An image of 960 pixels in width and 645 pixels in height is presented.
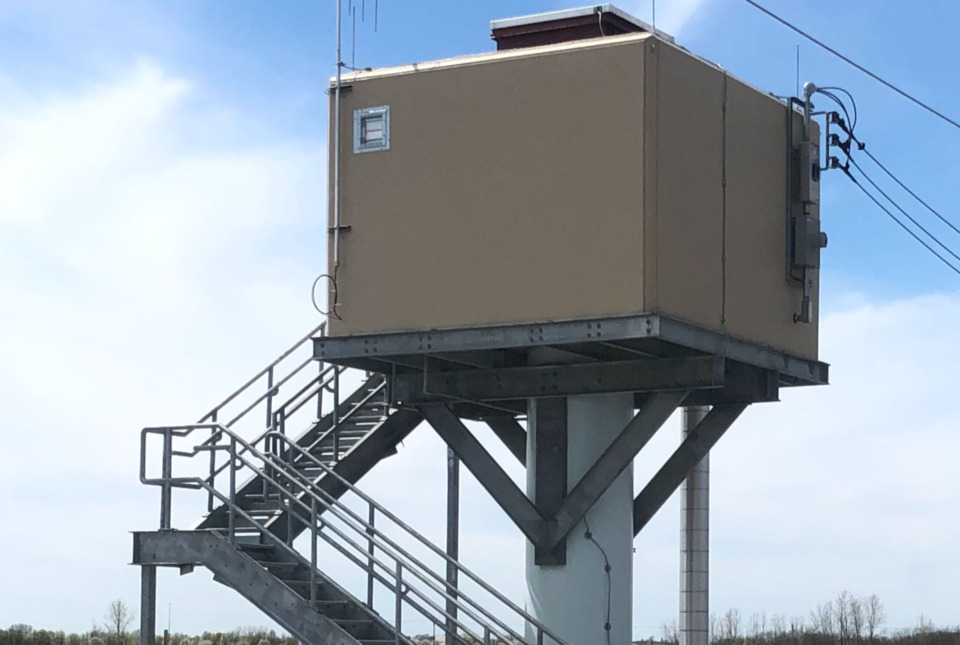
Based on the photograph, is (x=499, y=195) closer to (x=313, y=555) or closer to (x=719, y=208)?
(x=719, y=208)

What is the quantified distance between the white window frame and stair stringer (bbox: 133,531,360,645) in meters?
5.08

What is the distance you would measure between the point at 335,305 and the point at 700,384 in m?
4.60

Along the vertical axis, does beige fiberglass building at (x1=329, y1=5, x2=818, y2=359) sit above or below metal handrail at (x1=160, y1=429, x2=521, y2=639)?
above

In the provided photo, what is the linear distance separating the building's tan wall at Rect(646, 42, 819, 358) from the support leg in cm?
733

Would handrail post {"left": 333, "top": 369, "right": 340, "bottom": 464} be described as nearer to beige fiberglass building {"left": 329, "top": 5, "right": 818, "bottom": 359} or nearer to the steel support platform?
the steel support platform

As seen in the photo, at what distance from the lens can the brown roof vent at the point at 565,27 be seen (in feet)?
72.9

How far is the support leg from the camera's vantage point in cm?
2238

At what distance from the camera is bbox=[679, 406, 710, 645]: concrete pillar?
3253 cm

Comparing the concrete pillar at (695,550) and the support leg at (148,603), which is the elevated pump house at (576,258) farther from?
the concrete pillar at (695,550)

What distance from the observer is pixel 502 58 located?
70.1 feet

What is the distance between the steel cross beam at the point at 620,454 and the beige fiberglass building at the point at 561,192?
3.88 feet

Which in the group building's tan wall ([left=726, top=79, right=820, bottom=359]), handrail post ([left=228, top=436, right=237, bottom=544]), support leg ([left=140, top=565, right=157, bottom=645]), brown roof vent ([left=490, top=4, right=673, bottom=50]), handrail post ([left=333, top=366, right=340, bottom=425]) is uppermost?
brown roof vent ([left=490, top=4, right=673, bottom=50])

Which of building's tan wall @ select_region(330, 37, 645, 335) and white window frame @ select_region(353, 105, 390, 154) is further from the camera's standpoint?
white window frame @ select_region(353, 105, 390, 154)

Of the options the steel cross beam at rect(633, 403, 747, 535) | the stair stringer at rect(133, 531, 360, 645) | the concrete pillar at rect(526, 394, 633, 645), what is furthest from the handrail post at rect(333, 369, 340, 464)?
the steel cross beam at rect(633, 403, 747, 535)
